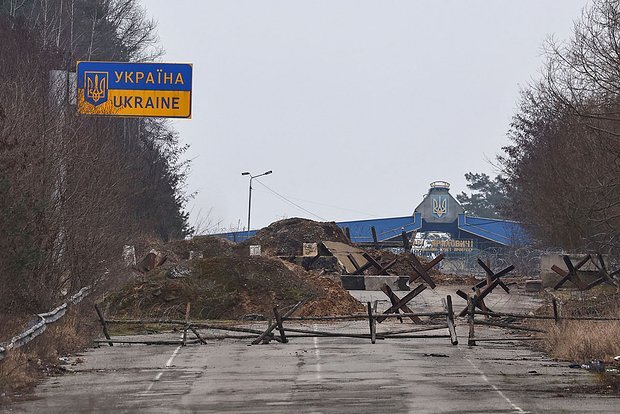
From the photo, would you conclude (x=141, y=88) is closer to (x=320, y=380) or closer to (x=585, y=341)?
(x=585, y=341)

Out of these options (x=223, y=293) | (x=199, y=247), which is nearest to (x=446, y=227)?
(x=199, y=247)

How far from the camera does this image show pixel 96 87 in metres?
35.3

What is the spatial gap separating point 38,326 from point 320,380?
625cm

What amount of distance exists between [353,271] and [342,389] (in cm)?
4435

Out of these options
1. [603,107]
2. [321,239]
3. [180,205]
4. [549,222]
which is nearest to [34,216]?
[603,107]

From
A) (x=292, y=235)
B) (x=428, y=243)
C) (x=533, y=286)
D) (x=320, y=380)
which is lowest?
(x=320, y=380)

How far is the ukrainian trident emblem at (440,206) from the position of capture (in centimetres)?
10644

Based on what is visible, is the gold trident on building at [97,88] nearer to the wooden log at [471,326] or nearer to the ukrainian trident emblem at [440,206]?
the wooden log at [471,326]

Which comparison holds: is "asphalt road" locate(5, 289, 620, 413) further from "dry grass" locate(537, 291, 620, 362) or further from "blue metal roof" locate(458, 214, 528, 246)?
"blue metal roof" locate(458, 214, 528, 246)

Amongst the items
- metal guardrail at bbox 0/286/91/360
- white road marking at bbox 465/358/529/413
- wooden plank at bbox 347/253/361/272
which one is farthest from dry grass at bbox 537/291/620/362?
wooden plank at bbox 347/253/361/272

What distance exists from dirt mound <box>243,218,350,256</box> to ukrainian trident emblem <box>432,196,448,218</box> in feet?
105

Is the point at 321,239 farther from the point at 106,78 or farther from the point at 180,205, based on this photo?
the point at 106,78

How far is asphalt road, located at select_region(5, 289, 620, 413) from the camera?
17.0 metres

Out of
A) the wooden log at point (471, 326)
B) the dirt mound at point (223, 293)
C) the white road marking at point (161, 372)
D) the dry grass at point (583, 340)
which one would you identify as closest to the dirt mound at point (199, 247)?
the dirt mound at point (223, 293)
